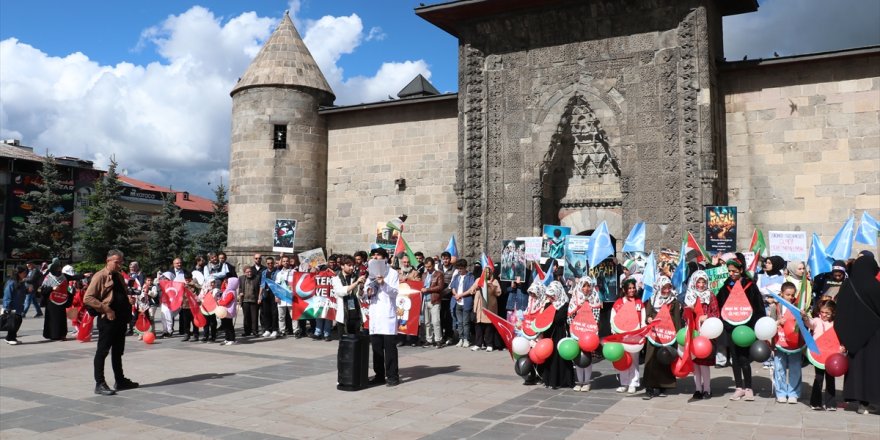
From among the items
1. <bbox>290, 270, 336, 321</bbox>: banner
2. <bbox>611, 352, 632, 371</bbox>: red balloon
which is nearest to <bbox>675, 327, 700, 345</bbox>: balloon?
<bbox>611, 352, 632, 371</bbox>: red balloon

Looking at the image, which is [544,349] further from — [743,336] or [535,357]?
[743,336]

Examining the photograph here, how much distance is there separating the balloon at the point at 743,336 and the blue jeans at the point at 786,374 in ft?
1.70

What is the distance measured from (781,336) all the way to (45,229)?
47229 mm

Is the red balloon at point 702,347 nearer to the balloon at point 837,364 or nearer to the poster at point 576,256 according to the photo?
the balloon at point 837,364

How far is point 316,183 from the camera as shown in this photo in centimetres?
2388

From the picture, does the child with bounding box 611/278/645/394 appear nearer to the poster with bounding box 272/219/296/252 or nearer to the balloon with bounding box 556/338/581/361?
the balloon with bounding box 556/338/581/361

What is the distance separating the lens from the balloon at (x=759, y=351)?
857cm

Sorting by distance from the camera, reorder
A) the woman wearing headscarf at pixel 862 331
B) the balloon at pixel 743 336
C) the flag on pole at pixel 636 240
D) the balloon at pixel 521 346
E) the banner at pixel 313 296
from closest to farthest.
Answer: the woman wearing headscarf at pixel 862 331, the balloon at pixel 743 336, the balloon at pixel 521 346, the flag on pole at pixel 636 240, the banner at pixel 313 296

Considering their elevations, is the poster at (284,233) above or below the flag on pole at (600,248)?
above

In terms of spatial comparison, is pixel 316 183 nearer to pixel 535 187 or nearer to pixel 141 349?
pixel 535 187

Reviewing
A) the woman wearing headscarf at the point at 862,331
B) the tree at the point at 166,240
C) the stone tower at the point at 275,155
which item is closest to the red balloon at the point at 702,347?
the woman wearing headscarf at the point at 862,331

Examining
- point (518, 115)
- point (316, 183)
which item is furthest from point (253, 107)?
point (518, 115)

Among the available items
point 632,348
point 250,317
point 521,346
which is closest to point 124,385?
point 521,346

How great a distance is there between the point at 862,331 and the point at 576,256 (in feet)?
20.7
